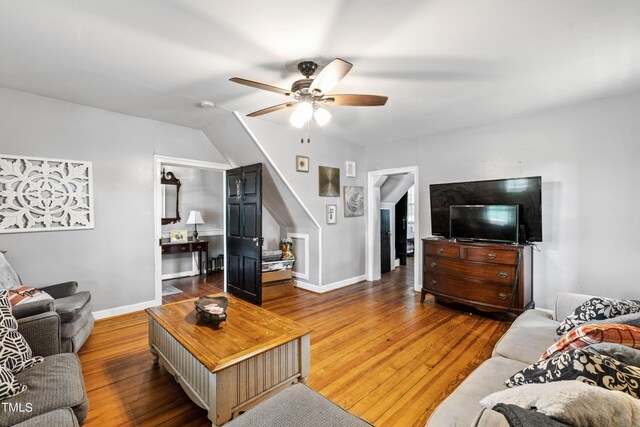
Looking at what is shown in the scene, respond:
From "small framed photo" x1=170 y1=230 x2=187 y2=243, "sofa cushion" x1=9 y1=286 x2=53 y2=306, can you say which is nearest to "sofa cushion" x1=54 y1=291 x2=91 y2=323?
"sofa cushion" x1=9 y1=286 x2=53 y2=306

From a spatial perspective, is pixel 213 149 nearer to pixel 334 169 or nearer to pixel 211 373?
pixel 334 169

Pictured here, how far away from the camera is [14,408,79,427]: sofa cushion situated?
3.81 ft

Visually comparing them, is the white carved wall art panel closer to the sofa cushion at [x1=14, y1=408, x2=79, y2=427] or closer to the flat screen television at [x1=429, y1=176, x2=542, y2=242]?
the sofa cushion at [x1=14, y1=408, x2=79, y2=427]

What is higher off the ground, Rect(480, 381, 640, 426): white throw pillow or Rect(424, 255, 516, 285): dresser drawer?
Rect(480, 381, 640, 426): white throw pillow

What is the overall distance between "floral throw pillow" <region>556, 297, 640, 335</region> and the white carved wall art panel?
4.54 meters

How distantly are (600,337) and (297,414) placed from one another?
1.37 m

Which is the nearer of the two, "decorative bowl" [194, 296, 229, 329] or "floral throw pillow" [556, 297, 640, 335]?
"floral throw pillow" [556, 297, 640, 335]

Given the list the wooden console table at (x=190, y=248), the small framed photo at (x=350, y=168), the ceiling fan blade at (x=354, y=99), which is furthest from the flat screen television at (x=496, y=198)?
the wooden console table at (x=190, y=248)

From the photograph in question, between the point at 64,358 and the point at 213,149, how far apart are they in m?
3.24

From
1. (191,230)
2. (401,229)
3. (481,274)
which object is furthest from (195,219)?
(481,274)

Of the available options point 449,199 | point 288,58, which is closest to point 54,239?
point 288,58

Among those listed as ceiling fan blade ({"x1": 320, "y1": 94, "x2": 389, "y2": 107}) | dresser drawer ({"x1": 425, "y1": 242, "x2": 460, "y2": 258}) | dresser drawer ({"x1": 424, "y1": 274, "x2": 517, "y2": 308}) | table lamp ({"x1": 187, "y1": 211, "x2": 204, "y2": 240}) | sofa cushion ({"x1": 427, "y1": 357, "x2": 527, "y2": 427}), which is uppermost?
ceiling fan blade ({"x1": 320, "y1": 94, "x2": 389, "y2": 107})

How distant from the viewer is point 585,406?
0.72m

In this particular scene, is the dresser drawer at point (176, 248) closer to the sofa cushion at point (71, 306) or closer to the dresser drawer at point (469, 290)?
the sofa cushion at point (71, 306)
